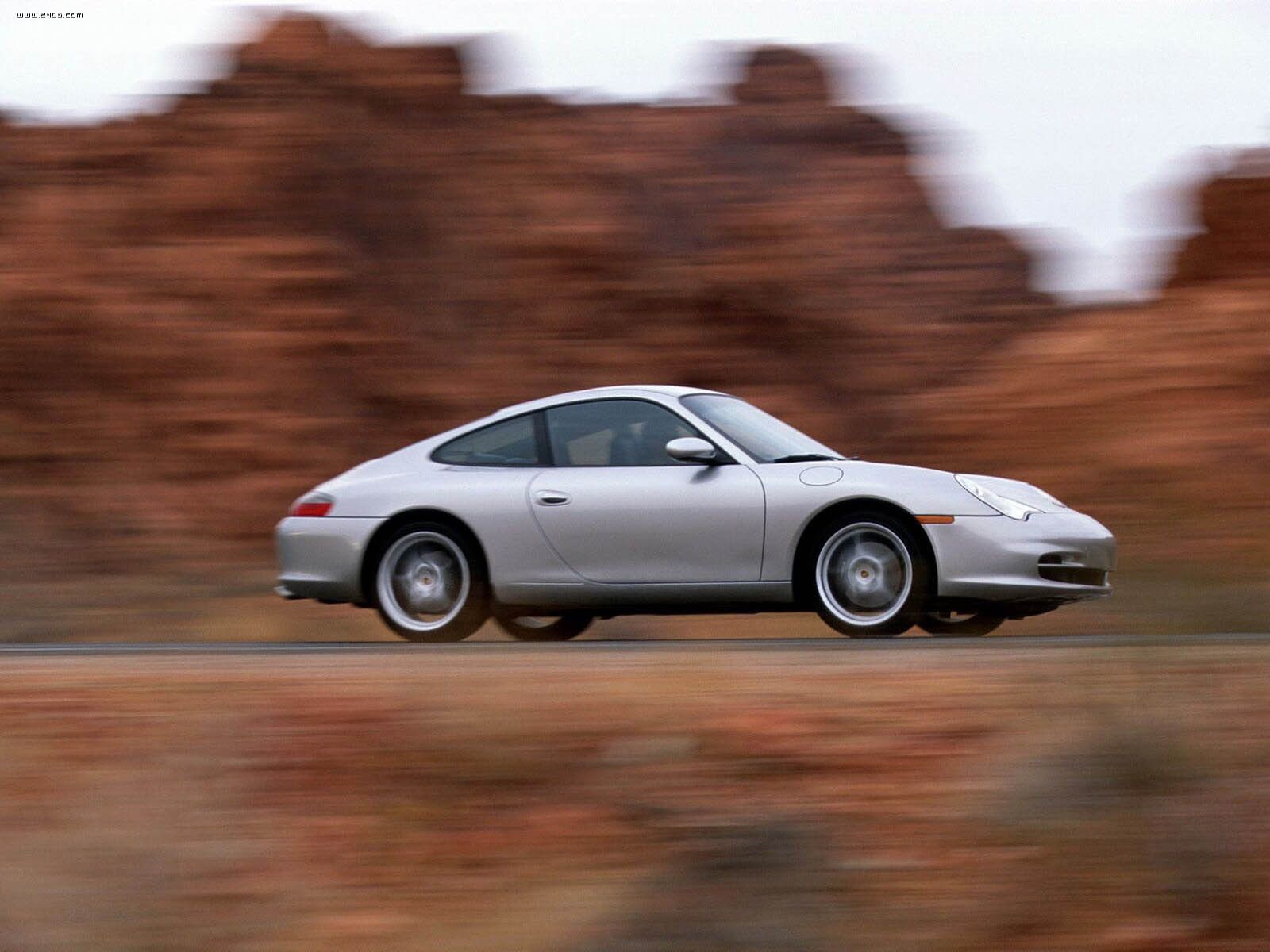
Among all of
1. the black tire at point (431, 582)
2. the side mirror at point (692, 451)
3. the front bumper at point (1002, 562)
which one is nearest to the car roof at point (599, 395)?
the side mirror at point (692, 451)

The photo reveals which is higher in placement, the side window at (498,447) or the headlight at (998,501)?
the side window at (498,447)

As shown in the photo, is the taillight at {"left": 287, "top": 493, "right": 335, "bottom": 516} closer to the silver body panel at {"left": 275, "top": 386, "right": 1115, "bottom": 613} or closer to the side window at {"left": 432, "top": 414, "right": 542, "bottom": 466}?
the silver body panel at {"left": 275, "top": 386, "right": 1115, "bottom": 613}

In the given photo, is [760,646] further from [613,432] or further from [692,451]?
[613,432]

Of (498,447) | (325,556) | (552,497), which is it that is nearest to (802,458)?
(552,497)

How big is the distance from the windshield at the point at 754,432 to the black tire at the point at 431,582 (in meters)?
1.44

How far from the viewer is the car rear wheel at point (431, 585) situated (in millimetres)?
9258

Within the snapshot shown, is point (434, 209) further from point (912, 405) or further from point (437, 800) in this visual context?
point (437, 800)

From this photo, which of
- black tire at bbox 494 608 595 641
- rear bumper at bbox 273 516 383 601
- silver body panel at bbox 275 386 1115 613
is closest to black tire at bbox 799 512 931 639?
silver body panel at bbox 275 386 1115 613

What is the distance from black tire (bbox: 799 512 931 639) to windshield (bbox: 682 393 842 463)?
1.83 feet

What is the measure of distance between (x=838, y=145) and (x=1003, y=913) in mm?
27468

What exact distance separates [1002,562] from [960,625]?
3.75ft

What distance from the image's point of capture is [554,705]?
6.14 metres

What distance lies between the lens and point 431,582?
9375mm

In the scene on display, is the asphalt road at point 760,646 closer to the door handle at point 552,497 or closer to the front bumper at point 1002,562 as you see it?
the front bumper at point 1002,562
